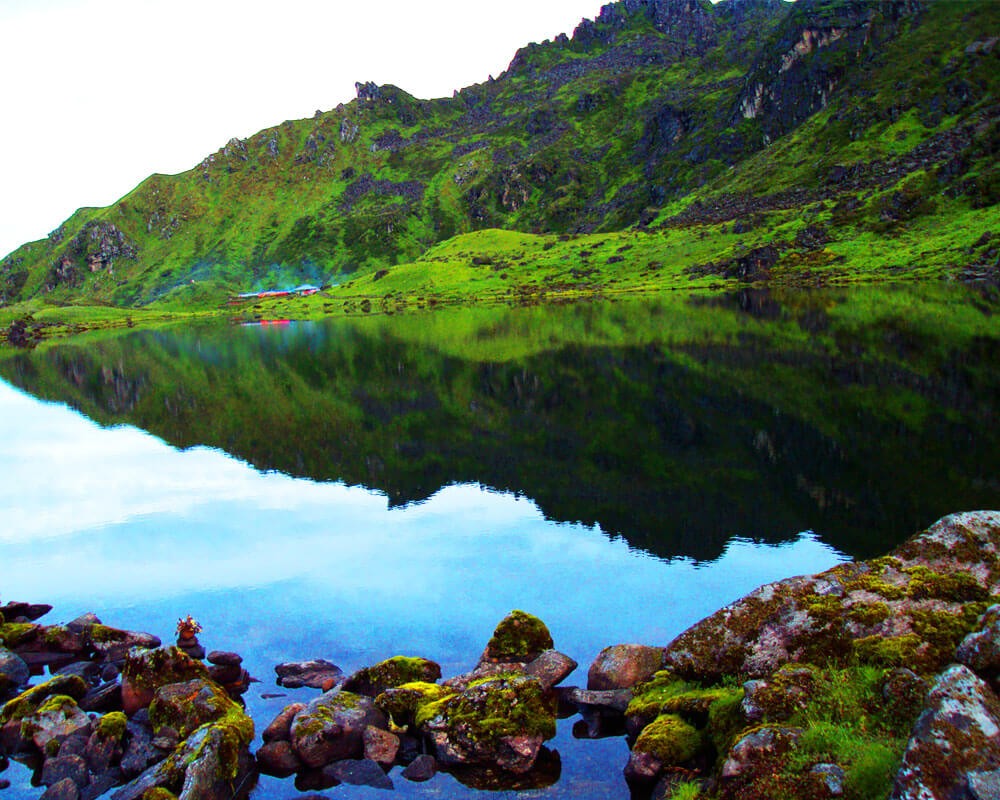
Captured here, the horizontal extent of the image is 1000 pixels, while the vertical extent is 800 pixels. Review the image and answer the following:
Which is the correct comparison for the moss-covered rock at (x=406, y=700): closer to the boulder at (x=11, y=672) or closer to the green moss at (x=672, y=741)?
the green moss at (x=672, y=741)

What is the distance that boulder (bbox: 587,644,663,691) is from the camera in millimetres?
19359

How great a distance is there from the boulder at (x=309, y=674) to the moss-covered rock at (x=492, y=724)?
4704 mm

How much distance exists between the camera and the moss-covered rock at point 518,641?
848 inches

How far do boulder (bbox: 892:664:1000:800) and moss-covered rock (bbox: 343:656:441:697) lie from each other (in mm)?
13680

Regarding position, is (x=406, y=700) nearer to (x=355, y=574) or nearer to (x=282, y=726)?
(x=282, y=726)

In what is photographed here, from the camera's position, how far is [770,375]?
65.4 metres

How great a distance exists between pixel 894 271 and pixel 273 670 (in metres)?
195

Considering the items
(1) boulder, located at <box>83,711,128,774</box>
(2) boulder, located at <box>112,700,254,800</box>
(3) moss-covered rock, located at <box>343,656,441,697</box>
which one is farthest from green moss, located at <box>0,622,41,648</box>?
(3) moss-covered rock, located at <box>343,656,441,697</box>

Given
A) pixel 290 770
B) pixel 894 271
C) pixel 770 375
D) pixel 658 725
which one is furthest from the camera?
pixel 894 271

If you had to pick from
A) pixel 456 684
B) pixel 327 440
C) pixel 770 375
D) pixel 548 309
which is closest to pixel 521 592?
pixel 456 684

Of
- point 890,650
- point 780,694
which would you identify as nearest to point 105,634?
point 780,694

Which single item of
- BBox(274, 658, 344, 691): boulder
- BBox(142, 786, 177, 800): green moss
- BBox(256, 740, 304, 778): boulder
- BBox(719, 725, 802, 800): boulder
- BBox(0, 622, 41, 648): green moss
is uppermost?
BBox(719, 725, 802, 800): boulder

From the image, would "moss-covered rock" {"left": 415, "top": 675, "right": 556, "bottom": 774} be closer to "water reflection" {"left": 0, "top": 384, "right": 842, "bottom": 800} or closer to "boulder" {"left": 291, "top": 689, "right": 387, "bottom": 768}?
"water reflection" {"left": 0, "top": 384, "right": 842, "bottom": 800}

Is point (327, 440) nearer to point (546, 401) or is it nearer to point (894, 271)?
point (546, 401)
